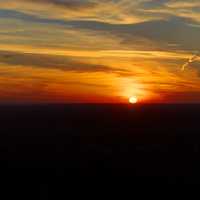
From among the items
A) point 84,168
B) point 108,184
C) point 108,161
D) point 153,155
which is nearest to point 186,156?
point 153,155

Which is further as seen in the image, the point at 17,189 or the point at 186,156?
the point at 186,156

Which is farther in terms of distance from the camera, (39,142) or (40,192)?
(39,142)

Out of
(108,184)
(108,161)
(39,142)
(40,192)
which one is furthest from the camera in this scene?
(39,142)

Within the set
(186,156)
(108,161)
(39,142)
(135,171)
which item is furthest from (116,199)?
(39,142)

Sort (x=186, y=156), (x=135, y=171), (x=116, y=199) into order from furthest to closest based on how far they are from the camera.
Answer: (x=186, y=156) < (x=135, y=171) < (x=116, y=199)

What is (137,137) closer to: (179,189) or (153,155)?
(153,155)

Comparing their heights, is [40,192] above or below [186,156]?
above

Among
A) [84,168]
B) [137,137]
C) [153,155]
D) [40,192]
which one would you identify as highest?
[40,192]

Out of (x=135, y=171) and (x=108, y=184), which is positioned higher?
(x=108, y=184)

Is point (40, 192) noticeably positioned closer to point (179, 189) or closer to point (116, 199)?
point (116, 199)
